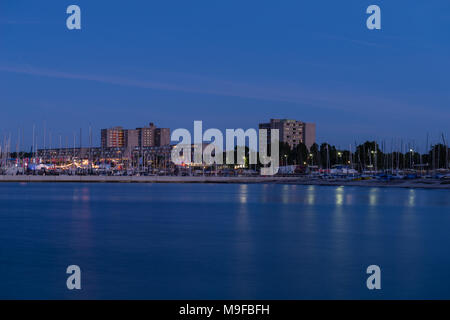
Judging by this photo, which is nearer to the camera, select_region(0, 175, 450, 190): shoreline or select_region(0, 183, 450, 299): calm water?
select_region(0, 183, 450, 299): calm water

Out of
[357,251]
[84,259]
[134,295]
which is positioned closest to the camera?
[134,295]

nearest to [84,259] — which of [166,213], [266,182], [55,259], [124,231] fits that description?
[55,259]

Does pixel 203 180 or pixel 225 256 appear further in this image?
pixel 203 180

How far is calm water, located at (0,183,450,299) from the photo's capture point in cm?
1508

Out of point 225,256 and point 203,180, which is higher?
point 225,256

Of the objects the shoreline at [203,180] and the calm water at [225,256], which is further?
the shoreline at [203,180]

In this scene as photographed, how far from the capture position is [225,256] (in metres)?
20.8

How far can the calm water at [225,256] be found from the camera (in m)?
15.1

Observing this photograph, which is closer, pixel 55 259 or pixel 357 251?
pixel 55 259
